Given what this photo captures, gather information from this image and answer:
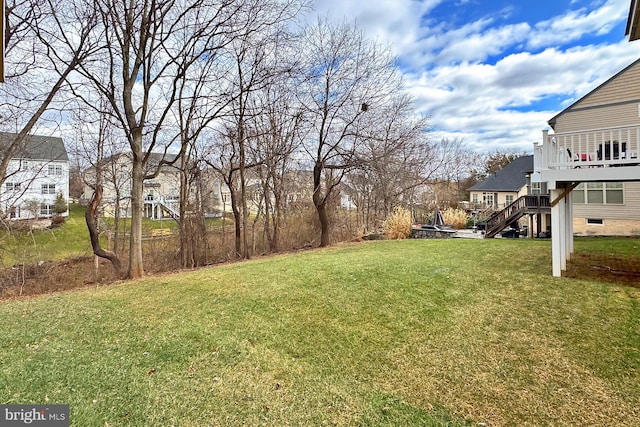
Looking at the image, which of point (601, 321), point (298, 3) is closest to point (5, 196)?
point (298, 3)

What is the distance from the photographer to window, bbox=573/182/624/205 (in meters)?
10.8

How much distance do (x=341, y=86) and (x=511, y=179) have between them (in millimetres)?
19079

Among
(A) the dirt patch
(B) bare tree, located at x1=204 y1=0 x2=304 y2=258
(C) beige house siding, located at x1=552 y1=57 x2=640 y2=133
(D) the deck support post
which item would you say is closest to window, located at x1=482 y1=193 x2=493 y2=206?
(C) beige house siding, located at x1=552 y1=57 x2=640 y2=133

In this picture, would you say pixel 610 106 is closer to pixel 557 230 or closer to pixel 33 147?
pixel 557 230

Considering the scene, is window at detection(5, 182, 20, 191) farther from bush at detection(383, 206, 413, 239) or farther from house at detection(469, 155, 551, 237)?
house at detection(469, 155, 551, 237)

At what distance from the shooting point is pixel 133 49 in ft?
21.8

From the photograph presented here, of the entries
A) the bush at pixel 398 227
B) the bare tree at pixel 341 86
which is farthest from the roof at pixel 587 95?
the bush at pixel 398 227

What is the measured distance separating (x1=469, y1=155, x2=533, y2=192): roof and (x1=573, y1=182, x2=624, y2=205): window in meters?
11.9

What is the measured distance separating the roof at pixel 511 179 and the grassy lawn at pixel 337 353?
21101 millimetres

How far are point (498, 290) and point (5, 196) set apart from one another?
12.3m

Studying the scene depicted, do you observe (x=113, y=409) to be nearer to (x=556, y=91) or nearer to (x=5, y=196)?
(x=5, y=196)

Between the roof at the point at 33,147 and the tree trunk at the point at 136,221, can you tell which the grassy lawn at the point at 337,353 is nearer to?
the tree trunk at the point at 136,221

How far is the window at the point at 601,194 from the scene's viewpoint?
10797 millimetres

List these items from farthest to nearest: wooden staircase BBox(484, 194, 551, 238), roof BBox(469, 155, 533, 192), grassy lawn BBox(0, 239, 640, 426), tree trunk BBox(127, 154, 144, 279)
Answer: roof BBox(469, 155, 533, 192) → wooden staircase BBox(484, 194, 551, 238) → tree trunk BBox(127, 154, 144, 279) → grassy lawn BBox(0, 239, 640, 426)
